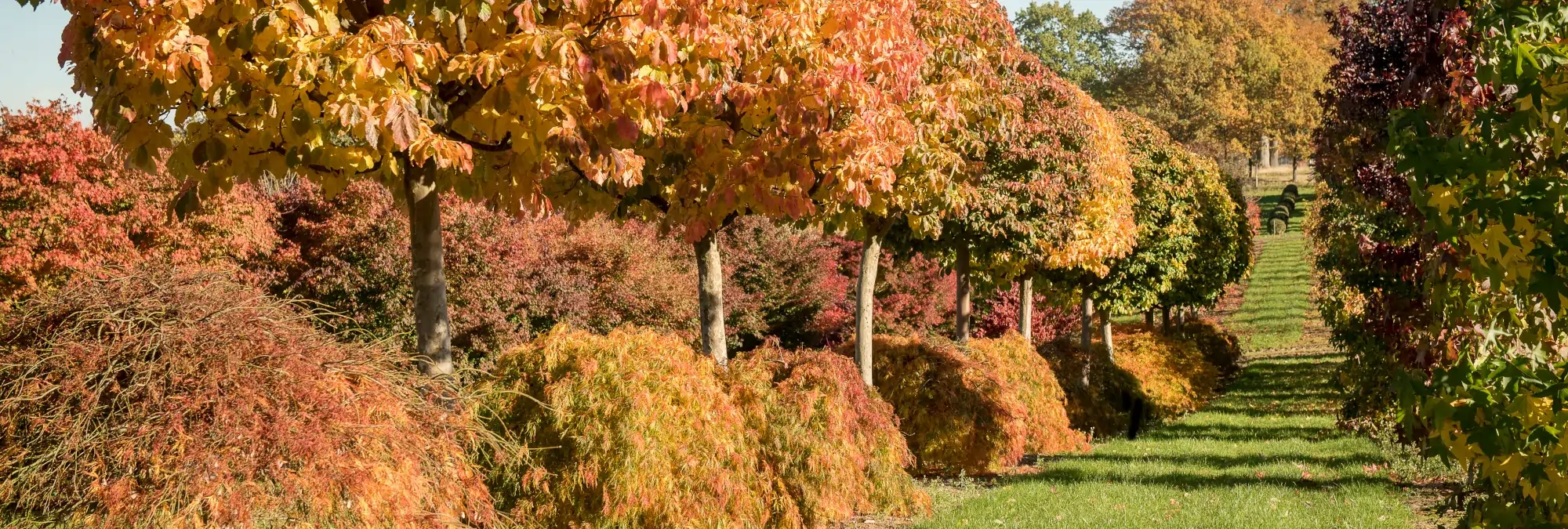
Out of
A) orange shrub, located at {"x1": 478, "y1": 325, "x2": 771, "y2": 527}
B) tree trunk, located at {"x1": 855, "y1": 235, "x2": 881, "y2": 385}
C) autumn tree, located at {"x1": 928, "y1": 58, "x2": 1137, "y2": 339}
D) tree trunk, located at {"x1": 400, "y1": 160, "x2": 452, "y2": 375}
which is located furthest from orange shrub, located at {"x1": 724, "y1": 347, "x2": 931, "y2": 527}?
autumn tree, located at {"x1": 928, "y1": 58, "x2": 1137, "y2": 339}

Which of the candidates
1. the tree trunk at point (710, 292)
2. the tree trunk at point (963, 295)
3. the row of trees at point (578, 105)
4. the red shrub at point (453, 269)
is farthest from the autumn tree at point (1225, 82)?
the tree trunk at point (710, 292)

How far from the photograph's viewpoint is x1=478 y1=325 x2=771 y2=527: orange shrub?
24.1 feet

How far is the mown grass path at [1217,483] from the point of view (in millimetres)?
8508

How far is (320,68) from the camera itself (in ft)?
17.7

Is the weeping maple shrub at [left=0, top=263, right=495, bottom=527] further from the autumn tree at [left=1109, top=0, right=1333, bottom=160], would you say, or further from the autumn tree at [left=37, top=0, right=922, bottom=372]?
the autumn tree at [left=1109, top=0, right=1333, bottom=160]

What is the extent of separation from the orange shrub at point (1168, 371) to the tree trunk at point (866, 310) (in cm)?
1161

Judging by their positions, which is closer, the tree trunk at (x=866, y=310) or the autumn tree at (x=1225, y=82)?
the tree trunk at (x=866, y=310)

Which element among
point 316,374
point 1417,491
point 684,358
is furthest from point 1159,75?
point 316,374

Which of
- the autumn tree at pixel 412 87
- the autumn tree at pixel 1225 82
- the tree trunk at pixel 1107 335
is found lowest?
the tree trunk at pixel 1107 335

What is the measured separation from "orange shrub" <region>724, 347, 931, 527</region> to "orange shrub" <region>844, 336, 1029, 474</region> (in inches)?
109

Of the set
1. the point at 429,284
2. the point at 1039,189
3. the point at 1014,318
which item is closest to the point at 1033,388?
the point at 1039,189

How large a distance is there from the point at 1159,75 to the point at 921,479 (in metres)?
44.6

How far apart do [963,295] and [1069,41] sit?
193 feet

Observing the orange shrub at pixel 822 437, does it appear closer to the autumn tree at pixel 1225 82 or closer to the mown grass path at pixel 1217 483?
the mown grass path at pixel 1217 483
